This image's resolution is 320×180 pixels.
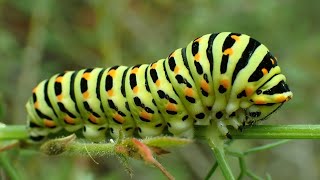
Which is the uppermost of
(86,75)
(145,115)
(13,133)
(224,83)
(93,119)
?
(224,83)

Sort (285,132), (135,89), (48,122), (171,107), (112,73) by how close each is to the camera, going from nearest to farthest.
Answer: (285,132), (171,107), (135,89), (112,73), (48,122)

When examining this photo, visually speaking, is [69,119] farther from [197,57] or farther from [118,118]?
[197,57]

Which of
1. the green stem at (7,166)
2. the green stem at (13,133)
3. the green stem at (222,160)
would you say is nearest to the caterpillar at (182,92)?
the green stem at (222,160)

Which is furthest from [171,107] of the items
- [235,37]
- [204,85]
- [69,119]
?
[69,119]

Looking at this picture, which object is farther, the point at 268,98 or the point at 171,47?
the point at 171,47

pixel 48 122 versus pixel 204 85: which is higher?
pixel 204 85

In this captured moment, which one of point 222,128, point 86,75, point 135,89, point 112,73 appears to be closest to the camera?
point 222,128
